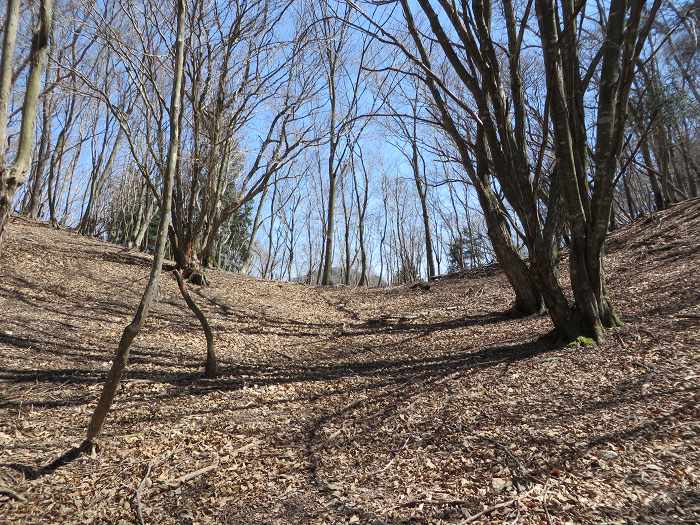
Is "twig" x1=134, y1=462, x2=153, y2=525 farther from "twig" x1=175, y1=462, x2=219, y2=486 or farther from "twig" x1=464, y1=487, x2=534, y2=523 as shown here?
"twig" x1=464, y1=487, x2=534, y2=523

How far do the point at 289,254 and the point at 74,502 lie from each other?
25.2 m

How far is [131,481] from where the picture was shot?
2.71 metres

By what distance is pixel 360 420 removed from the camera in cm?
354

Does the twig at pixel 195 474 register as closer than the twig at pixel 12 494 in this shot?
No

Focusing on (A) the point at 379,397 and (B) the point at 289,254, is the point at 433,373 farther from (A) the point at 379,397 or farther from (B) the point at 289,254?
(B) the point at 289,254

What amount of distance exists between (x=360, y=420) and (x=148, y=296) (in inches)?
76.9

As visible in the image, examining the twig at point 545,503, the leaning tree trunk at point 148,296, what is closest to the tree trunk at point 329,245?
the leaning tree trunk at point 148,296

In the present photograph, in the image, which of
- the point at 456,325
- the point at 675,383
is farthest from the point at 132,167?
the point at 675,383

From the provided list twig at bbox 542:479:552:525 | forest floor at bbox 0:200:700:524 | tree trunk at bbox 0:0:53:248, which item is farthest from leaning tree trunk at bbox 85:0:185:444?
twig at bbox 542:479:552:525

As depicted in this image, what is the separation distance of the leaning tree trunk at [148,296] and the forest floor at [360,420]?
0.36 meters

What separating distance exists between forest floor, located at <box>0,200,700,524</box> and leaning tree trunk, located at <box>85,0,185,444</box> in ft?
1.19

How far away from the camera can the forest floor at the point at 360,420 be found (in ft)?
7.74

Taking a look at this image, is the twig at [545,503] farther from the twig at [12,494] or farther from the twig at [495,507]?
the twig at [12,494]

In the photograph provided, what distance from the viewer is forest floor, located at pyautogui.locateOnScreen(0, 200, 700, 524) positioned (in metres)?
2.36
